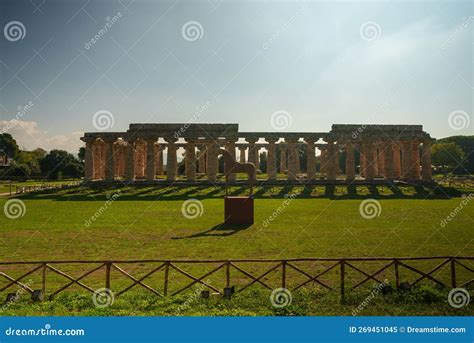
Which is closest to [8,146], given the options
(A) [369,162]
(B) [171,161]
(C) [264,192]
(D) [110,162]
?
(D) [110,162]

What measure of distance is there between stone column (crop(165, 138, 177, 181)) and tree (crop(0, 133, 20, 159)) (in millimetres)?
62455

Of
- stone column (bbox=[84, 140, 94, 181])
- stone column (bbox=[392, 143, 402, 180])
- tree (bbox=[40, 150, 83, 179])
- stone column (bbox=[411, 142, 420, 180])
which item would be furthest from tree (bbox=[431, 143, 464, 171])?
tree (bbox=[40, 150, 83, 179])

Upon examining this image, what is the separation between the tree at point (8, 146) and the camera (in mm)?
94856

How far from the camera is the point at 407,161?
197 ft

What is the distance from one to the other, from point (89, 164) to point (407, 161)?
5544cm

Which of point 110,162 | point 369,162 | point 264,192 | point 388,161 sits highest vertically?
point 388,161

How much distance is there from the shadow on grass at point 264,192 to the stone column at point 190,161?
468 cm

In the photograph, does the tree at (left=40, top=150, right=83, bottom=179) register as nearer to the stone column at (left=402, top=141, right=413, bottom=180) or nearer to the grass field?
the grass field

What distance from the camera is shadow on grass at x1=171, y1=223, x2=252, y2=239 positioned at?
70.1ft

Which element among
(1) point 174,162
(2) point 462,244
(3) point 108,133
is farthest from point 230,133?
(2) point 462,244

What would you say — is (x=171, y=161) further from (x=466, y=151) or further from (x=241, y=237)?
(x=466, y=151)

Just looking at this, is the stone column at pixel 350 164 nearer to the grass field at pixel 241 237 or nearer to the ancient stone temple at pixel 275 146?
the ancient stone temple at pixel 275 146

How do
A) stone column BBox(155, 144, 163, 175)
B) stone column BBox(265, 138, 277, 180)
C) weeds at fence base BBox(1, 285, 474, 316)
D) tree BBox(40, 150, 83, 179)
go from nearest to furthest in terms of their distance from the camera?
weeds at fence base BBox(1, 285, 474, 316)
stone column BBox(265, 138, 277, 180)
stone column BBox(155, 144, 163, 175)
tree BBox(40, 150, 83, 179)

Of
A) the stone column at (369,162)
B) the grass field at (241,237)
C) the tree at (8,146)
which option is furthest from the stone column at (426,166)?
the tree at (8,146)
